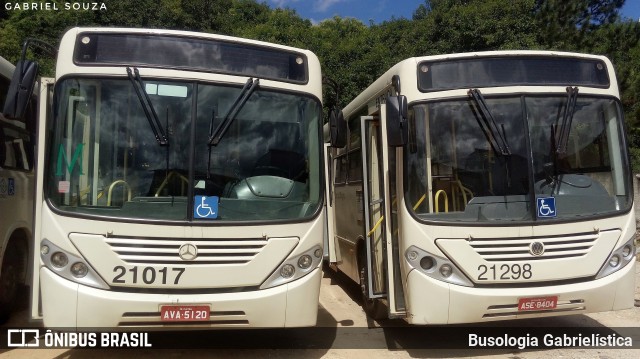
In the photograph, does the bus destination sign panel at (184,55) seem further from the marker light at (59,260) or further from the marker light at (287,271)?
the marker light at (287,271)

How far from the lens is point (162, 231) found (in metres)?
4.28

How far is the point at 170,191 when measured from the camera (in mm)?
4469

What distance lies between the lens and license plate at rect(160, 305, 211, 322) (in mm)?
4227

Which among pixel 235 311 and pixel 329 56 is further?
pixel 329 56

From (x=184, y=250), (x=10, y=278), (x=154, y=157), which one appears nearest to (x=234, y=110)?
(x=154, y=157)

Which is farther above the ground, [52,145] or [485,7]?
[485,7]

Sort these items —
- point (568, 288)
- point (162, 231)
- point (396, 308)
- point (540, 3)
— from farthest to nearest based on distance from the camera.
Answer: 1. point (540, 3)
2. point (396, 308)
3. point (568, 288)
4. point (162, 231)

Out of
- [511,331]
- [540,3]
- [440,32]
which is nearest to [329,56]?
[440,32]

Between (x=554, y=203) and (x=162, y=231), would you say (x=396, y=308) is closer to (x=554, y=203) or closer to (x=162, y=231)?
(x=554, y=203)

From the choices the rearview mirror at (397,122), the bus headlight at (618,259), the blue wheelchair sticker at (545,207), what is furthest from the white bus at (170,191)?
the bus headlight at (618,259)

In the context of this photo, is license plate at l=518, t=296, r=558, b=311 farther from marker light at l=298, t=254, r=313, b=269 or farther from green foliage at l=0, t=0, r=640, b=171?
green foliage at l=0, t=0, r=640, b=171

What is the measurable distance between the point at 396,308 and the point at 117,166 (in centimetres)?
301

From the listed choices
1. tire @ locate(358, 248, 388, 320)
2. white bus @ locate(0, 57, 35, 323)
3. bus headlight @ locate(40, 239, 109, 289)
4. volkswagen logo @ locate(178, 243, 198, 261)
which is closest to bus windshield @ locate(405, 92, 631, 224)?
tire @ locate(358, 248, 388, 320)

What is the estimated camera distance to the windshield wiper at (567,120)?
16.5ft
